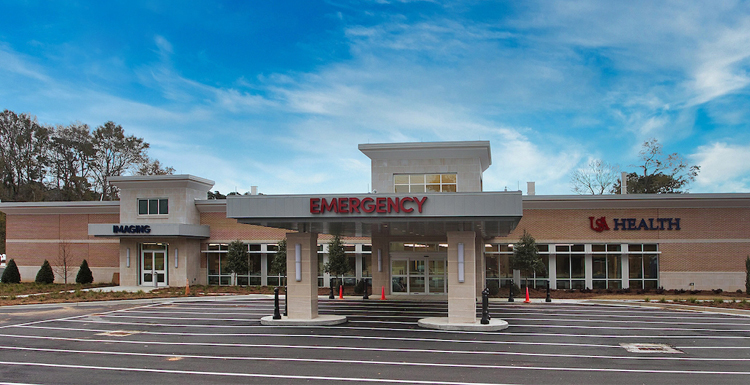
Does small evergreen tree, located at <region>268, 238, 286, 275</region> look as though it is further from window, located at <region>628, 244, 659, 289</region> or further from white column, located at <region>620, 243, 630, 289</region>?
window, located at <region>628, 244, 659, 289</region>

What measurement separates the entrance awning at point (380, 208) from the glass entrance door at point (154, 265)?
2242 cm

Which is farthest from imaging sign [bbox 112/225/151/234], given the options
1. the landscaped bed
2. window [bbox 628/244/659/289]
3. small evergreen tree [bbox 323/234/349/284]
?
window [bbox 628/244/659/289]

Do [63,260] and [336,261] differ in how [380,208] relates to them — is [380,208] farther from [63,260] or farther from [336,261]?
[63,260]

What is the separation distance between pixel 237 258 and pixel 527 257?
1848cm

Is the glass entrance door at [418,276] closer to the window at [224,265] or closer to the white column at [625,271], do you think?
the window at [224,265]

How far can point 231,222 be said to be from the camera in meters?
39.9

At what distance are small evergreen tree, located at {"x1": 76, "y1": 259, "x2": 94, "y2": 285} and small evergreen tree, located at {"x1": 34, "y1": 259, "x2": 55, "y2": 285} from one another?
2.05 m

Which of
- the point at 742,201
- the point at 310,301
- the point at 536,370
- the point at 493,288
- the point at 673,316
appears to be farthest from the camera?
the point at 742,201

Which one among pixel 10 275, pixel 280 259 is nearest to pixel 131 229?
pixel 280 259

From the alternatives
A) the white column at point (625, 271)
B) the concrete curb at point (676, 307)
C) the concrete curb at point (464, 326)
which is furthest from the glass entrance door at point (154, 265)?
the white column at point (625, 271)

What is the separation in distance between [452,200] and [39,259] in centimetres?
3698

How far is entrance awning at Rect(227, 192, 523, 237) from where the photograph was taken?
17.8 meters

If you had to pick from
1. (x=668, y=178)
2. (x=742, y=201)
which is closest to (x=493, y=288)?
(x=742, y=201)

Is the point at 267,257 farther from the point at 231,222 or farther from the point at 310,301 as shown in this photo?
the point at 310,301
